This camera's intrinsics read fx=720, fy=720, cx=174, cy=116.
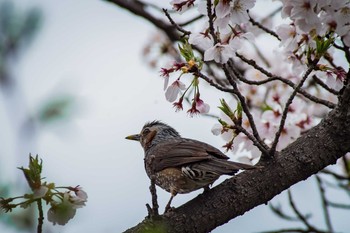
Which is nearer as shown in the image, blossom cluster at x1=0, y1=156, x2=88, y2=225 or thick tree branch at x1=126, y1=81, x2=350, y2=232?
blossom cluster at x1=0, y1=156, x2=88, y2=225

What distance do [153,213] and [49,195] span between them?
884 mm

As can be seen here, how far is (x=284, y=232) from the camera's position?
5617mm

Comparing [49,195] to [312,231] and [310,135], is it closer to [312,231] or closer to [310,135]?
[310,135]

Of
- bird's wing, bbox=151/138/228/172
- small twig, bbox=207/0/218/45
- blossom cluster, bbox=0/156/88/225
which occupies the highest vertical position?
bird's wing, bbox=151/138/228/172

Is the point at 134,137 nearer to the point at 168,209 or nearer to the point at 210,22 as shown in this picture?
the point at 168,209

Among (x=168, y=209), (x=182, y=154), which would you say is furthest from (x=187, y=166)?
(x=168, y=209)

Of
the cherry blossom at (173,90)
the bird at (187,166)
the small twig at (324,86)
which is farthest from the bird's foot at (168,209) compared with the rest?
the small twig at (324,86)

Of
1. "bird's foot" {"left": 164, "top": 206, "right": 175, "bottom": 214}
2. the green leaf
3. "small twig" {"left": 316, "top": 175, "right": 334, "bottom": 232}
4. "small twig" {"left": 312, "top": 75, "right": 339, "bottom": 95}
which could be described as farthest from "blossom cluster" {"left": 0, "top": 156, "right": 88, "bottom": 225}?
"small twig" {"left": 316, "top": 175, "right": 334, "bottom": 232}

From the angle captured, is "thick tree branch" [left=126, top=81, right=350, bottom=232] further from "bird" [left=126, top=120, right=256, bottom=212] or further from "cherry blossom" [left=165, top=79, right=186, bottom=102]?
"cherry blossom" [left=165, top=79, right=186, bottom=102]

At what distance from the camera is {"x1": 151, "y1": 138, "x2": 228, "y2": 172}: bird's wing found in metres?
5.26

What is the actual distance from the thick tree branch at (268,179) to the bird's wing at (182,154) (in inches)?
34.3

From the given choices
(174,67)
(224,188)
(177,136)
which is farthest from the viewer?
(177,136)

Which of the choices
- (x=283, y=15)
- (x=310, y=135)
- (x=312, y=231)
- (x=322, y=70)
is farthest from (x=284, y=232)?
(x=283, y=15)

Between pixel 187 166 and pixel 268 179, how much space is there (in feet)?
4.37
